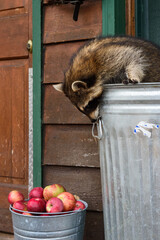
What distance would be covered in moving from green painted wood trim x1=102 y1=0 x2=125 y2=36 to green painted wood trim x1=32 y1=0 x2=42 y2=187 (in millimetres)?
624

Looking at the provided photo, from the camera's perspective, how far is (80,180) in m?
2.88

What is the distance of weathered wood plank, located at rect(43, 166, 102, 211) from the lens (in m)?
2.81

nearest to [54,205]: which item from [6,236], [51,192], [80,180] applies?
[51,192]

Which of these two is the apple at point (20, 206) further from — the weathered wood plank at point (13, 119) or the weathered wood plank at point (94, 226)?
the weathered wood plank at point (13, 119)

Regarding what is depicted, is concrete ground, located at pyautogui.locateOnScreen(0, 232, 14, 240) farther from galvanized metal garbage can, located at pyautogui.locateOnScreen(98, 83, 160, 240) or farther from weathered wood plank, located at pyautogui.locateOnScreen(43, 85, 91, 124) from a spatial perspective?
galvanized metal garbage can, located at pyautogui.locateOnScreen(98, 83, 160, 240)

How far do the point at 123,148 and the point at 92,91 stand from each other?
514 mm

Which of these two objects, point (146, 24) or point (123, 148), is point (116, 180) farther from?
point (146, 24)

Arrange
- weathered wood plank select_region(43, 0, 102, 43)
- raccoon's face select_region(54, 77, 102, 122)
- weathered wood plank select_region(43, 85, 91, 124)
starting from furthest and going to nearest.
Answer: weathered wood plank select_region(43, 85, 91, 124) < weathered wood plank select_region(43, 0, 102, 43) < raccoon's face select_region(54, 77, 102, 122)

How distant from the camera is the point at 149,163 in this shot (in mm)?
1862

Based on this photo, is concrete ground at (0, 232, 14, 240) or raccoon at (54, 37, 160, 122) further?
concrete ground at (0, 232, 14, 240)

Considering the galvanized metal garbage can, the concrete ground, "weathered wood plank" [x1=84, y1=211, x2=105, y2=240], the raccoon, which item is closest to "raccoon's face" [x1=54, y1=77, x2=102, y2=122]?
the raccoon

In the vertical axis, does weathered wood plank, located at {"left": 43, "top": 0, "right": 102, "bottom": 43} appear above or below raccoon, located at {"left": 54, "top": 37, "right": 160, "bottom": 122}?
above

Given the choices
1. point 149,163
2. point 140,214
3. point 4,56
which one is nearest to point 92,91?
point 149,163

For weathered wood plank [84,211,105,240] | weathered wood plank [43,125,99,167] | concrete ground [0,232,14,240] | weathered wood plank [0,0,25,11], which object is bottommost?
concrete ground [0,232,14,240]
